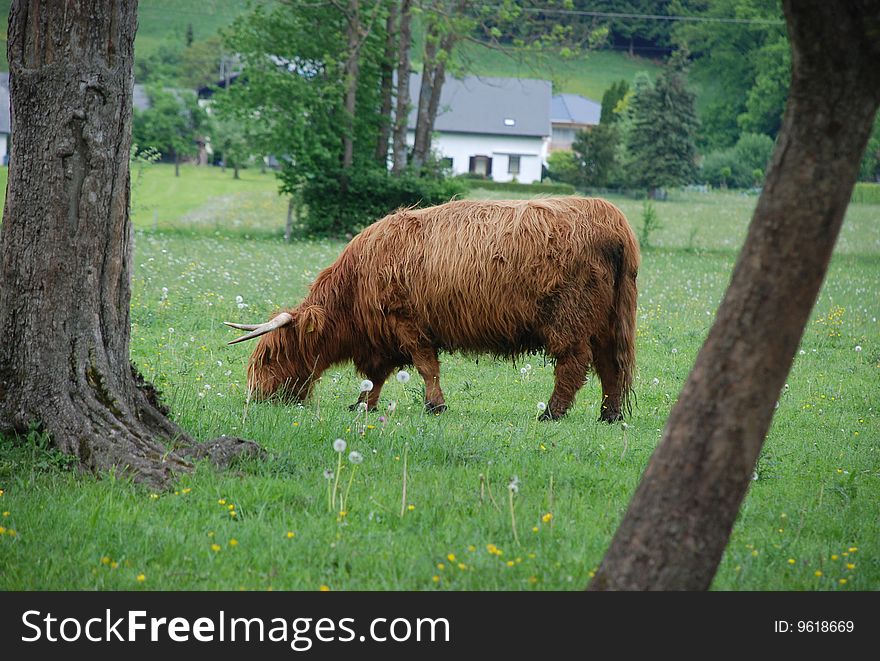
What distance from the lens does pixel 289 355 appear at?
9133 mm

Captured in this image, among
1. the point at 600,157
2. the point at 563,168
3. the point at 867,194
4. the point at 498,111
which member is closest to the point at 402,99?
the point at 867,194

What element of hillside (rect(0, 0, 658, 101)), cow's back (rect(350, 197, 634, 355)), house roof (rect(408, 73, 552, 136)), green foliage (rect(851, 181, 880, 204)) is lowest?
green foliage (rect(851, 181, 880, 204))

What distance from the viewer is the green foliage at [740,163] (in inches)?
3120

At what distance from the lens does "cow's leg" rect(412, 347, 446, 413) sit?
29.9 feet

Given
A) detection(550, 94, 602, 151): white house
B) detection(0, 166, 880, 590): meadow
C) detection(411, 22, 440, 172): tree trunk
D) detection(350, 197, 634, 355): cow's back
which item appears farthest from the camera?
detection(550, 94, 602, 151): white house

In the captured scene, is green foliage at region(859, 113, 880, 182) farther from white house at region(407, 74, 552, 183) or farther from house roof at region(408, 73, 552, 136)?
house roof at region(408, 73, 552, 136)

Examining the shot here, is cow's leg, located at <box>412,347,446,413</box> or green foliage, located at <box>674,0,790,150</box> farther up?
green foliage, located at <box>674,0,790,150</box>

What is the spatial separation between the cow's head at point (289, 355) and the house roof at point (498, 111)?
74.9 m

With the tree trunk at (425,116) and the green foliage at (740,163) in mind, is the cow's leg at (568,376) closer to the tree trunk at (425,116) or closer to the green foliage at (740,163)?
the tree trunk at (425,116)

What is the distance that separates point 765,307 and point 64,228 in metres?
3.98

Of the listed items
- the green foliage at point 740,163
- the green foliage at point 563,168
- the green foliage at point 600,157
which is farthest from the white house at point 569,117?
the green foliage at point 600,157

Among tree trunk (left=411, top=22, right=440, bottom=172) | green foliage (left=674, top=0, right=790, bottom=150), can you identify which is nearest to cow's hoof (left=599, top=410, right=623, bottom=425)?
tree trunk (left=411, top=22, right=440, bottom=172)

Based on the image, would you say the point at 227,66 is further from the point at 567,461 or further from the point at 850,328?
the point at 567,461

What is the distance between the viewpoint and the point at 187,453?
239 inches
